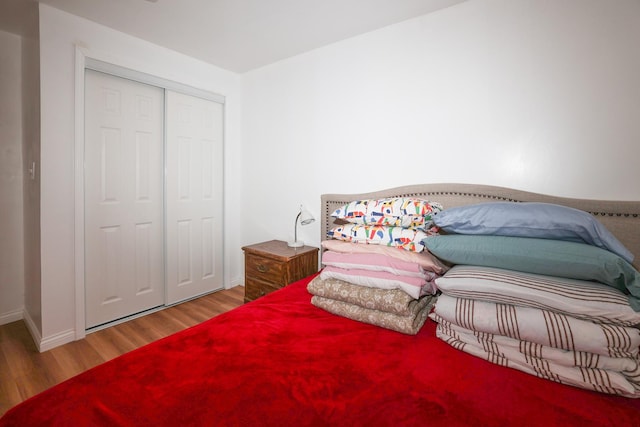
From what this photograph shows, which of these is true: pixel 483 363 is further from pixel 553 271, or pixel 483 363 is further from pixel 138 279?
pixel 138 279

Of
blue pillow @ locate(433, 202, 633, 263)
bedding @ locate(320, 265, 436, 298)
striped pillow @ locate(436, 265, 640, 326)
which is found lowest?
bedding @ locate(320, 265, 436, 298)

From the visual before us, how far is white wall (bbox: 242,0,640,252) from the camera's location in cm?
153

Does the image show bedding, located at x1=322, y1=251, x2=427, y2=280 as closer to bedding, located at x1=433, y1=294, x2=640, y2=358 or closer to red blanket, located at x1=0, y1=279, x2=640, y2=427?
bedding, located at x1=433, y1=294, x2=640, y2=358

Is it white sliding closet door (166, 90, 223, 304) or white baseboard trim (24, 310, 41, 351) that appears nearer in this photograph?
white baseboard trim (24, 310, 41, 351)

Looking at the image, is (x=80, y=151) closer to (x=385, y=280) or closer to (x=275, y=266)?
(x=275, y=266)

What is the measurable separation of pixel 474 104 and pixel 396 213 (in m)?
0.93

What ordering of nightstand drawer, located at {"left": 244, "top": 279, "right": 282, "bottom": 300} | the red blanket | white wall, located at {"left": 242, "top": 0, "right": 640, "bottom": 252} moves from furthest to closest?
nightstand drawer, located at {"left": 244, "top": 279, "right": 282, "bottom": 300} → white wall, located at {"left": 242, "top": 0, "right": 640, "bottom": 252} → the red blanket

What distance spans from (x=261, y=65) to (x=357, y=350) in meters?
2.92

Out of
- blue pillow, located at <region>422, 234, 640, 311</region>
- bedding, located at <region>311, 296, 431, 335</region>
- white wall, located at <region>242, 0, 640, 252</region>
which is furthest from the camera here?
white wall, located at <region>242, 0, 640, 252</region>

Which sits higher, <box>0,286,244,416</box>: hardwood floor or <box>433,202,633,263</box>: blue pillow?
<box>433,202,633,263</box>: blue pillow

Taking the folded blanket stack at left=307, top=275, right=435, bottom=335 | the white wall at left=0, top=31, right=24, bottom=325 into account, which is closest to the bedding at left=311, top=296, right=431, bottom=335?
the folded blanket stack at left=307, top=275, right=435, bottom=335

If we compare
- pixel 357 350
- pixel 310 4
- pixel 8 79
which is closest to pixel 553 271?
pixel 357 350

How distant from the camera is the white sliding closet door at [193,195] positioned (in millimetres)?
2836

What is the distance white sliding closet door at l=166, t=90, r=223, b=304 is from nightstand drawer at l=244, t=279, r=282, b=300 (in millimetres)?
796
